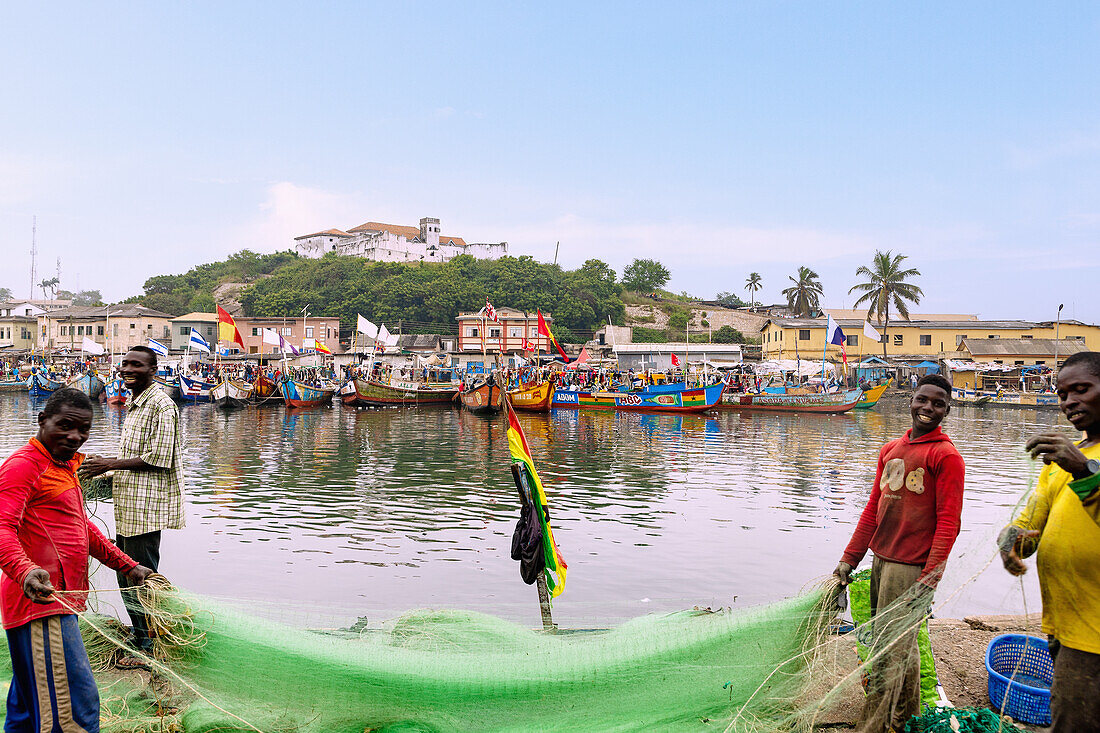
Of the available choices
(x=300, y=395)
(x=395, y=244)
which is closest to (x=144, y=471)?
(x=300, y=395)

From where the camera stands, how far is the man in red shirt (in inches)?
93.5

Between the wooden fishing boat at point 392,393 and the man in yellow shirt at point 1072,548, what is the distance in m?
31.0

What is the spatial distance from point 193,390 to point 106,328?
23.8m

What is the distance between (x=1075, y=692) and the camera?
6.84 ft

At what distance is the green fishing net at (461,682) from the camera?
3090 millimetres

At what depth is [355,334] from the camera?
171 ft

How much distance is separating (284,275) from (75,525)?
6732 cm

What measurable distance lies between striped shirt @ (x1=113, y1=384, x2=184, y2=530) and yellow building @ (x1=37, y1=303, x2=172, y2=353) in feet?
167

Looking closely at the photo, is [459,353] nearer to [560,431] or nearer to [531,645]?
[560,431]

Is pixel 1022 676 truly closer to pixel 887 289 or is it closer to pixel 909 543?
pixel 909 543

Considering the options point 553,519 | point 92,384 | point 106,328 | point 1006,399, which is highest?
point 106,328

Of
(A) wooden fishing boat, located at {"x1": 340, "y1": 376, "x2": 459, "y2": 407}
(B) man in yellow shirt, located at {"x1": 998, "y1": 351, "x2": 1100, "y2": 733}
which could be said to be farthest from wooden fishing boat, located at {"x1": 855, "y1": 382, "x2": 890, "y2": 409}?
(B) man in yellow shirt, located at {"x1": 998, "y1": 351, "x2": 1100, "y2": 733}

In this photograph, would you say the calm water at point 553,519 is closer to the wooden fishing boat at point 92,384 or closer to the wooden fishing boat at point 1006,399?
the wooden fishing boat at point 92,384

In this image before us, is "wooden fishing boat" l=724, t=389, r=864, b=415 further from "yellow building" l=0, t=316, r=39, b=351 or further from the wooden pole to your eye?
"yellow building" l=0, t=316, r=39, b=351
